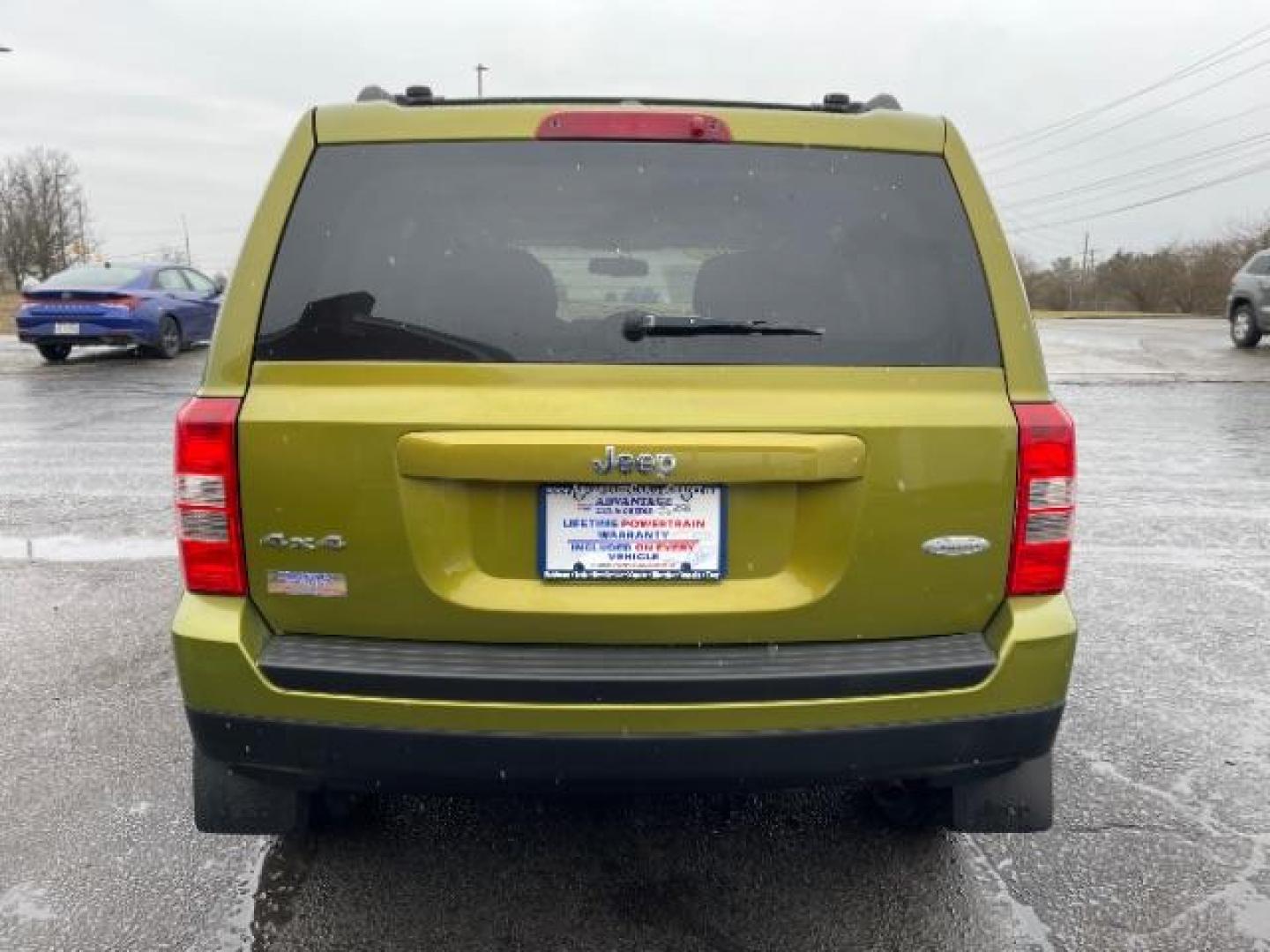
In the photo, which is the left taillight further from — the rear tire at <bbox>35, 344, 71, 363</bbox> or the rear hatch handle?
the rear tire at <bbox>35, 344, 71, 363</bbox>

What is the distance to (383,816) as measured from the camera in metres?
3.07

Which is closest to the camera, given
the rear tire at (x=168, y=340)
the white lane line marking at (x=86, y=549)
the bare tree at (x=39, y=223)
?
the white lane line marking at (x=86, y=549)

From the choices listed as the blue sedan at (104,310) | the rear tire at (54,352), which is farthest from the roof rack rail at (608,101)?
the rear tire at (54,352)

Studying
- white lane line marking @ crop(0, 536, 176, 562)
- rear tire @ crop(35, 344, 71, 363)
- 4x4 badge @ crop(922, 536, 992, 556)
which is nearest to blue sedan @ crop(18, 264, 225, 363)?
rear tire @ crop(35, 344, 71, 363)

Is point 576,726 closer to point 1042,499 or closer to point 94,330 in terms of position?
point 1042,499

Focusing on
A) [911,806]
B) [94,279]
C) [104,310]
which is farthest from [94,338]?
[911,806]

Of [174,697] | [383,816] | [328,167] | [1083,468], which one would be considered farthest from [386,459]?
[1083,468]

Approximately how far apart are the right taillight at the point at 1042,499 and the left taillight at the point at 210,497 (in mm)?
1650

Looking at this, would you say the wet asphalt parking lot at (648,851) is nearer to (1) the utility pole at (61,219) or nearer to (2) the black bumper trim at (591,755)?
(2) the black bumper trim at (591,755)

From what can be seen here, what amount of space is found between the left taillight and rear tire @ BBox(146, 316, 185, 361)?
50.8ft

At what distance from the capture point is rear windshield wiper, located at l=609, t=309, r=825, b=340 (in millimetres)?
2260

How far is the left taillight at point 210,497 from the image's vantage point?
2203mm

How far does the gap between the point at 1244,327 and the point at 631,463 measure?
21819 mm

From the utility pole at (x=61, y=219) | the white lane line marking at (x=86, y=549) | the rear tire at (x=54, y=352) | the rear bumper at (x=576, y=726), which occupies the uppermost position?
the utility pole at (x=61, y=219)
